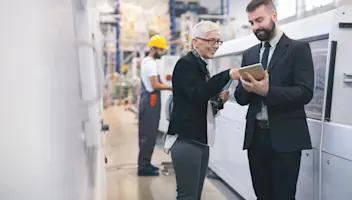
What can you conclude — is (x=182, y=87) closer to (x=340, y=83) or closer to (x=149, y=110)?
(x=340, y=83)


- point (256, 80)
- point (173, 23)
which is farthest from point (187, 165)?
point (173, 23)

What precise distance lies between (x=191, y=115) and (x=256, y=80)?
397 millimetres

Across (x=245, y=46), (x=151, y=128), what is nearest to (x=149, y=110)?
(x=151, y=128)

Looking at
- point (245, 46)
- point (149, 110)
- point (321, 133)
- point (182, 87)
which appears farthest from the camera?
point (149, 110)

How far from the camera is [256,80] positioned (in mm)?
1661

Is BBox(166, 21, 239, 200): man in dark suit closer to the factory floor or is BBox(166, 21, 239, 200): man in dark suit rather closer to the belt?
the belt

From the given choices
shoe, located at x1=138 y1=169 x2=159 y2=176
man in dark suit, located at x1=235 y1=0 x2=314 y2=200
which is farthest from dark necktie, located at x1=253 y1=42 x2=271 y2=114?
shoe, located at x1=138 y1=169 x2=159 y2=176

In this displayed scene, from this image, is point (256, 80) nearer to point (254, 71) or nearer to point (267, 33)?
point (254, 71)

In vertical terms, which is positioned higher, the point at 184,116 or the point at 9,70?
the point at 9,70

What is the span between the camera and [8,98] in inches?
22.0

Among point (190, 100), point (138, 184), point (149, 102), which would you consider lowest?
point (138, 184)

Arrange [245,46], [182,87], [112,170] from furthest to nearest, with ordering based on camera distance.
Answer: [112,170] < [245,46] < [182,87]

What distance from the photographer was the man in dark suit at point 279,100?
5.52ft

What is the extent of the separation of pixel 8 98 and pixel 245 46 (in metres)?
2.80
